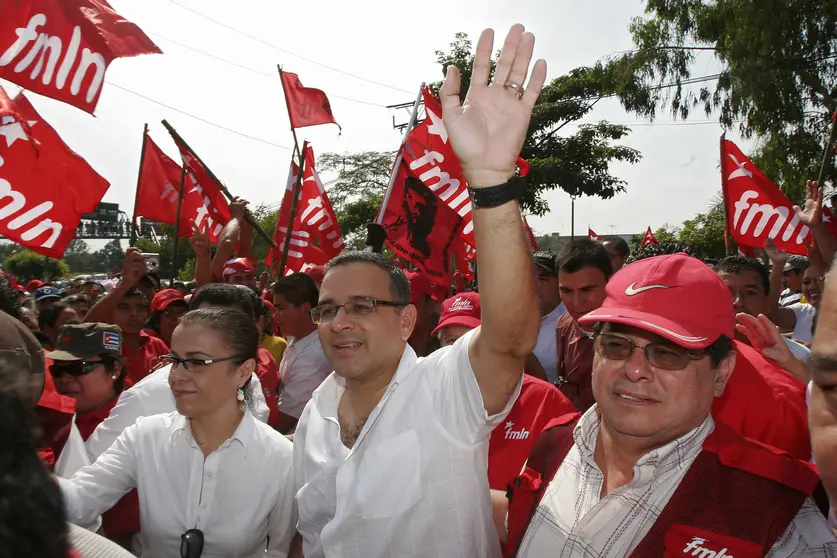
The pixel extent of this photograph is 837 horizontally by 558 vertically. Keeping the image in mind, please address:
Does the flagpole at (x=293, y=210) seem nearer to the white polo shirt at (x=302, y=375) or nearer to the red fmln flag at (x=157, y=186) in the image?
the red fmln flag at (x=157, y=186)

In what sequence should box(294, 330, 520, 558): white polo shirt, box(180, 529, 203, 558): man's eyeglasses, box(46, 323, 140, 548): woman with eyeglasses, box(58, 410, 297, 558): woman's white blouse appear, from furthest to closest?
box(46, 323, 140, 548): woman with eyeglasses
box(58, 410, 297, 558): woman's white blouse
box(180, 529, 203, 558): man's eyeglasses
box(294, 330, 520, 558): white polo shirt

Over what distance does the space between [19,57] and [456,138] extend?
11.8ft

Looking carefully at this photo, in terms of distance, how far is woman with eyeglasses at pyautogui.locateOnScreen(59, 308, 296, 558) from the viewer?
2.31m

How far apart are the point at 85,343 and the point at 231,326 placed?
0.96m

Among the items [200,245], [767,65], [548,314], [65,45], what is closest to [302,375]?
[548,314]

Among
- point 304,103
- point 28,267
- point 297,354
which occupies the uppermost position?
point 304,103

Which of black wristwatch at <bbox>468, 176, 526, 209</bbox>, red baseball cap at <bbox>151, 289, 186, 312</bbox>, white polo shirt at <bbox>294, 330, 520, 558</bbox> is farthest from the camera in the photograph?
red baseball cap at <bbox>151, 289, 186, 312</bbox>

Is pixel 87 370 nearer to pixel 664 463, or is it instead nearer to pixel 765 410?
pixel 664 463

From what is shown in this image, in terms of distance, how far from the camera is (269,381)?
13.4 feet

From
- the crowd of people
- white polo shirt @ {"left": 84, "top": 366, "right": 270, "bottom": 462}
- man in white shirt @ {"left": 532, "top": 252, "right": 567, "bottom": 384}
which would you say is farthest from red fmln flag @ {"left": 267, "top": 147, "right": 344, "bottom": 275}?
the crowd of people

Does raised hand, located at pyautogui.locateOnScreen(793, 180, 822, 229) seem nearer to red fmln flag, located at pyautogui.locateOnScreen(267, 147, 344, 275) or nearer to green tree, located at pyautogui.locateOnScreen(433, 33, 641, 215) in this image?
red fmln flag, located at pyautogui.locateOnScreen(267, 147, 344, 275)

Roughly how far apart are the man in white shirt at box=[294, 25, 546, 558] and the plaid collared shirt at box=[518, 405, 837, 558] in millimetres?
226

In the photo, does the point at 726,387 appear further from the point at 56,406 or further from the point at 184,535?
the point at 56,406

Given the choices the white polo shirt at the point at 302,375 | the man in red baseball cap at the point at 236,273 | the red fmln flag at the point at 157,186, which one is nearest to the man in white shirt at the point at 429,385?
the white polo shirt at the point at 302,375
